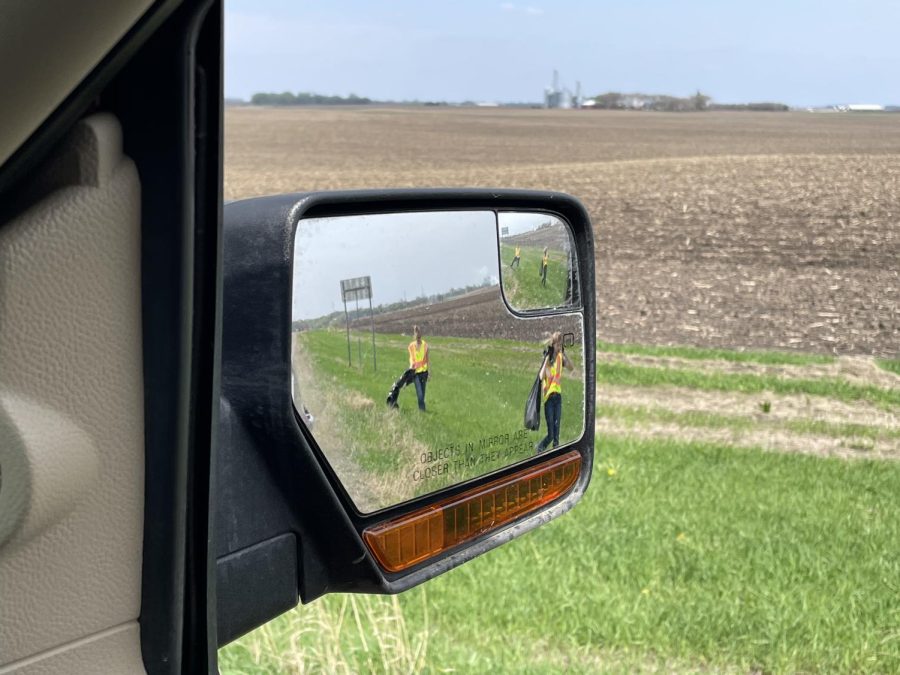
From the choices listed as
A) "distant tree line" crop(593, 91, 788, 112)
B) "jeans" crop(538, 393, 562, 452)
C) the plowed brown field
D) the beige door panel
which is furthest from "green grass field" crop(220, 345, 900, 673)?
"distant tree line" crop(593, 91, 788, 112)

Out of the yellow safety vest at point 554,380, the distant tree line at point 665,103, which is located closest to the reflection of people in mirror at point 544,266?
the yellow safety vest at point 554,380

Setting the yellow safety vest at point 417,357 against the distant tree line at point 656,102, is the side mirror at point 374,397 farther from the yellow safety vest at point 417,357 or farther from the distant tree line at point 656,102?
the distant tree line at point 656,102

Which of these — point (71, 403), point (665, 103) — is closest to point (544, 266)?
point (71, 403)

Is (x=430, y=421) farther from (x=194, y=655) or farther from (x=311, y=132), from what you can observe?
(x=311, y=132)

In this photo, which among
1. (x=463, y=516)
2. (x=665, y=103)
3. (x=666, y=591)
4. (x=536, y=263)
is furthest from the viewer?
(x=665, y=103)

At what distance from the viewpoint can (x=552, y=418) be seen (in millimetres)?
1327

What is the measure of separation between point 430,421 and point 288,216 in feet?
0.89

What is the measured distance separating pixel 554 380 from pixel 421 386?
0.29 meters

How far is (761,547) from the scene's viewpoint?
451cm

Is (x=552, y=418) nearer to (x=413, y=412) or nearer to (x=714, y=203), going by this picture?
(x=413, y=412)

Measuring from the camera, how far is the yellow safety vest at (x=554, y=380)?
1.31 m

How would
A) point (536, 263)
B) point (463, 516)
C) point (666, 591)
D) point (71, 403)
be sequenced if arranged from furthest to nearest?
point (666, 591), point (536, 263), point (463, 516), point (71, 403)

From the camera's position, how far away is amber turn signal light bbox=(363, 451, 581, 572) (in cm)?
108

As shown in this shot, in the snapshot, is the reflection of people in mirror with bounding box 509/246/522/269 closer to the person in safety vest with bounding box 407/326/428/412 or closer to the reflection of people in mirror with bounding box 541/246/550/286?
the reflection of people in mirror with bounding box 541/246/550/286
